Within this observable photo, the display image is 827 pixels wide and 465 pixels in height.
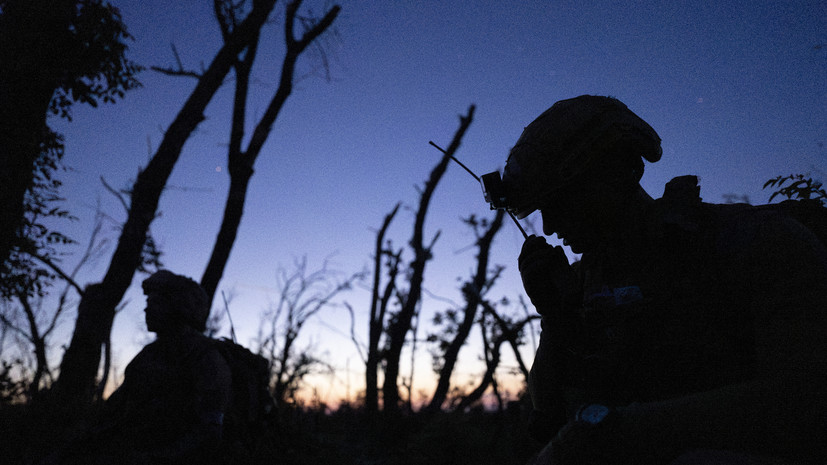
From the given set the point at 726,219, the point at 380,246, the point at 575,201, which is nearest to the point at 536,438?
the point at 575,201

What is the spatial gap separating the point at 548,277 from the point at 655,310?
1.08 ft

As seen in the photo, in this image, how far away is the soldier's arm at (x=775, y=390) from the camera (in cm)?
107

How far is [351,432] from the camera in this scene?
42.6ft

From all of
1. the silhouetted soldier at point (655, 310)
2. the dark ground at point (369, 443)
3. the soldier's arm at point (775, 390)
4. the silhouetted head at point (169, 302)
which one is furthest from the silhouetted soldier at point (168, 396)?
the soldier's arm at point (775, 390)

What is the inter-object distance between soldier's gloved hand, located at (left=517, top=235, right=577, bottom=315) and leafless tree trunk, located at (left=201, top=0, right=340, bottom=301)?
25.7 ft

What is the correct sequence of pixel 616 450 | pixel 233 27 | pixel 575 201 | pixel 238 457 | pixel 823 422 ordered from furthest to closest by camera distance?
pixel 233 27, pixel 238 457, pixel 575 201, pixel 616 450, pixel 823 422

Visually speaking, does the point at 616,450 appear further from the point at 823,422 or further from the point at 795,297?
the point at 795,297

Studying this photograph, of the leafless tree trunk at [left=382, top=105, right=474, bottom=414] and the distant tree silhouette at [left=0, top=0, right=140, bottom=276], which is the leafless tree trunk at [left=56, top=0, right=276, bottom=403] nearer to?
the distant tree silhouette at [left=0, top=0, right=140, bottom=276]

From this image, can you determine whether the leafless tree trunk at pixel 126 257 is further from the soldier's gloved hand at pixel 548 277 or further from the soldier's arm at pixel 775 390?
the soldier's arm at pixel 775 390

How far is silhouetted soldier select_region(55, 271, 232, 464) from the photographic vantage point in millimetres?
4438

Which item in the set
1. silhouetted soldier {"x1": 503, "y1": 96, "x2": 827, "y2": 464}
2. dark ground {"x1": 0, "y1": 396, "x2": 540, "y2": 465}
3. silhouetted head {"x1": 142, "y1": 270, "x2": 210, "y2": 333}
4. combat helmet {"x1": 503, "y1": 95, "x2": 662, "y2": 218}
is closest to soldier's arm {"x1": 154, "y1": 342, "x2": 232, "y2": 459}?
silhouetted head {"x1": 142, "y1": 270, "x2": 210, "y2": 333}

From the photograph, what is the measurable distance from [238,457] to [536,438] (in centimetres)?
412

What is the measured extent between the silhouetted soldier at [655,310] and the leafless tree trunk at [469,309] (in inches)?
368

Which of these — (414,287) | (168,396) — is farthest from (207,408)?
(414,287)
